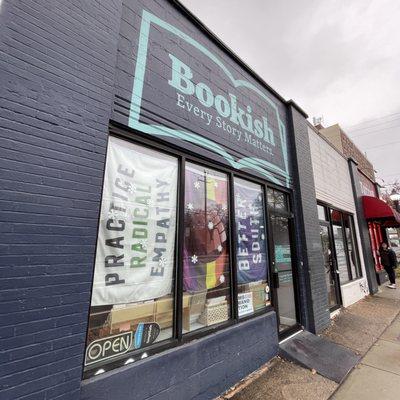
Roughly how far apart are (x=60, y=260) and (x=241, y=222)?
9.86ft

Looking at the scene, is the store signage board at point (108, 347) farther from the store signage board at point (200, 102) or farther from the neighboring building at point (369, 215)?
the neighboring building at point (369, 215)

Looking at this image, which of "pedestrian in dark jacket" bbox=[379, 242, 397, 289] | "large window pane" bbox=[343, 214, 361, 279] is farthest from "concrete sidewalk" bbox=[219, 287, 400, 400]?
"pedestrian in dark jacket" bbox=[379, 242, 397, 289]

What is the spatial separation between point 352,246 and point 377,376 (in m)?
6.46

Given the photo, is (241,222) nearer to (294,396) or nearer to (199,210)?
(199,210)

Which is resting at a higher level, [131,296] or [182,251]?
[182,251]

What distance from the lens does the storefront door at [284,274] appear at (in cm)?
514

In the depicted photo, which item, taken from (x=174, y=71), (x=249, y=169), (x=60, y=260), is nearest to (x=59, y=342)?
A: (x=60, y=260)

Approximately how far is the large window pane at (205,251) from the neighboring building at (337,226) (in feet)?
13.5

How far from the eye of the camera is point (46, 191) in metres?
2.16

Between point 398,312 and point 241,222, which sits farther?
point 398,312

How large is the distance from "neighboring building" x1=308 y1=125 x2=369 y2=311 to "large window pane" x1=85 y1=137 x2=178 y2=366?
17.2 ft

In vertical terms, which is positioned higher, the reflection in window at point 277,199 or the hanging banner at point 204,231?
the reflection in window at point 277,199

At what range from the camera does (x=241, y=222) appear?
14.9ft

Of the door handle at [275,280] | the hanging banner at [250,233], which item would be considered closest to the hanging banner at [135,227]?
the hanging banner at [250,233]
